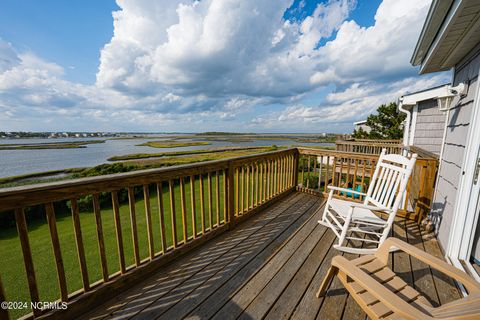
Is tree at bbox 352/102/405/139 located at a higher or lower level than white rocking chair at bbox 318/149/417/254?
higher

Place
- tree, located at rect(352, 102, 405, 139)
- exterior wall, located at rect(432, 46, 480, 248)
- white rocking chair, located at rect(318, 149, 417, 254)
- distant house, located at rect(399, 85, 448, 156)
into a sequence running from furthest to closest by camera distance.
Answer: tree, located at rect(352, 102, 405, 139), distant house, located at rect(399, 85, 448, 156), white rocking chair, located at rect(318, 149, 417, 254), exterior wall, located at rect(432, 46, 480, 248)

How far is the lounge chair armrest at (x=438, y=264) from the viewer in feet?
3.52

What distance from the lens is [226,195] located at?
2.64 metres

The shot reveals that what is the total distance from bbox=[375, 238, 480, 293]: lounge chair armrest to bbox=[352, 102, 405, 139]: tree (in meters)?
13.0

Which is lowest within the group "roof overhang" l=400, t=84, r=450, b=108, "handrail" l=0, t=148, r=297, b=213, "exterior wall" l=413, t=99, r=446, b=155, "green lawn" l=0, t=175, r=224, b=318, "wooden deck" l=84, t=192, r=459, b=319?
"green lawn" l=0, t=175, r=224, b=318

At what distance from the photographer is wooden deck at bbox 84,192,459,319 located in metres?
1.45

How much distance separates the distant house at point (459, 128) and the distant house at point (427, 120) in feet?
7.39

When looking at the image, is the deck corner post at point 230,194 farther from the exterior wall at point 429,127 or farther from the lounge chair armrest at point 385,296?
the exterior wall at point 429,127

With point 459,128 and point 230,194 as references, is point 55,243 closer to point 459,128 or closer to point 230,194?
point 230,194

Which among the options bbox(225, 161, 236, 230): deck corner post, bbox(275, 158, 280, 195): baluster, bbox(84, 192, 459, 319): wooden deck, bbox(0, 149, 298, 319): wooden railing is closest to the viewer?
bbox(0, 149, 298, 319): wooden railing

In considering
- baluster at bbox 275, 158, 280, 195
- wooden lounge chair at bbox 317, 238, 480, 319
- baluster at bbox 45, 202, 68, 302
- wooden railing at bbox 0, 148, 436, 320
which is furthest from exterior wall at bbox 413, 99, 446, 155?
baluster at bbox 45, 202, 68, 302

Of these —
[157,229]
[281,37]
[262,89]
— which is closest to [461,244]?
[157,229]

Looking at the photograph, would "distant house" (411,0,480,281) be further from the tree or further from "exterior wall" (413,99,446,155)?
the tree

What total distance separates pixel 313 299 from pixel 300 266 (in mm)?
401
